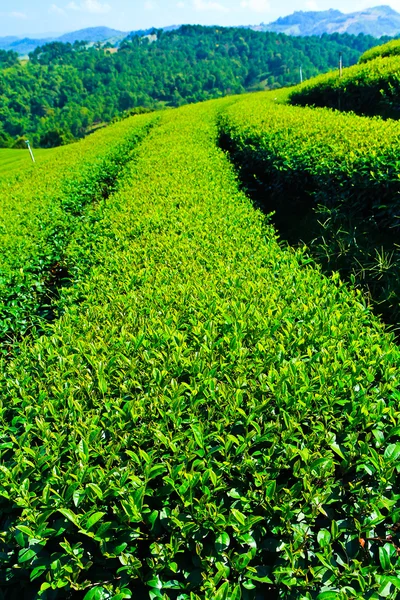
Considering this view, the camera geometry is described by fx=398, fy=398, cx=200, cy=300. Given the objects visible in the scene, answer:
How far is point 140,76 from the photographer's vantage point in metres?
147

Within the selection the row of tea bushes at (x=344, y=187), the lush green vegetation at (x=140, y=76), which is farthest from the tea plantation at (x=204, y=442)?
the lush green vegetation at (x=140, y=76)

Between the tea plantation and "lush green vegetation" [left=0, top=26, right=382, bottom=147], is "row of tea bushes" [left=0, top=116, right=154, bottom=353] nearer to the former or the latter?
the tea plantation

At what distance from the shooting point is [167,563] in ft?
5.70

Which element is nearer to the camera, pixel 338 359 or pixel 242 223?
pixel 338 359

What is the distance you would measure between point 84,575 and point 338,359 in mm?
1828

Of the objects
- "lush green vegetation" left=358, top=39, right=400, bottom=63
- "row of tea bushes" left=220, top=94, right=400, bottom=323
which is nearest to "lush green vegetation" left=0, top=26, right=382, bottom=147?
"lush green vegetation" left=358, top=39, right=400, bottom=63

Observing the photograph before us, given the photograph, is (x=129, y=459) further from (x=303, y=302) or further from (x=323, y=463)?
(x=303, y=302)

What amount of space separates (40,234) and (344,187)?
556 centimetres

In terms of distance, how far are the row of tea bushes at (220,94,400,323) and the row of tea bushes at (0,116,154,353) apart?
4412 mm

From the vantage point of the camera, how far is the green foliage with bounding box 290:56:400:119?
12.8m

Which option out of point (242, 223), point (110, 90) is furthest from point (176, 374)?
point (110, 90)

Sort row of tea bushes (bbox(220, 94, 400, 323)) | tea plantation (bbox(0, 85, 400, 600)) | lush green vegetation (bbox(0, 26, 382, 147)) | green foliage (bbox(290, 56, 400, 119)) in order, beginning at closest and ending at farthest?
tea plantation (bbox(0, 85, 400, 600)) < row of tea bushes (bbox(220, 94, 400, 323)) < green foliage (bbox(290, 56, 400, 119)) < lush green vegetation (bbox(0, 26, 382, 147))

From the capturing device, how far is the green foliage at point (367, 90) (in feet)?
42.1

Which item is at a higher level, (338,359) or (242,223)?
(242,223)
